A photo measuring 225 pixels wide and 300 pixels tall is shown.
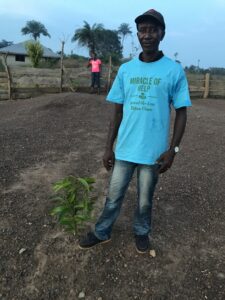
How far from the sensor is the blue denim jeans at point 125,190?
9.41 ft

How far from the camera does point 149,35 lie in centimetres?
269

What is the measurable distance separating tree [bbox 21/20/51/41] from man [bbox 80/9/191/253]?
2824 inches

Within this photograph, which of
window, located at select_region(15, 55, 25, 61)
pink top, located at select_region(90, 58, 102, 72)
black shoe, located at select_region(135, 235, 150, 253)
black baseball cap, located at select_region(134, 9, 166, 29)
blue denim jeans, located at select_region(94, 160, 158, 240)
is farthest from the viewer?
window, located at select_region(15, 55, 25, 61)

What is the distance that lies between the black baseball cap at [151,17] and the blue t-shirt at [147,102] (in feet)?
0.89

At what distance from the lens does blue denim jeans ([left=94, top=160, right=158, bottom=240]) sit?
2.87m

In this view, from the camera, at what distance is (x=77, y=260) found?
122 inches

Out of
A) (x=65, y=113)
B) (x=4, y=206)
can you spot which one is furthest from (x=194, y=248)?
(x=65, y=113)

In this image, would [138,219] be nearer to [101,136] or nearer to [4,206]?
[4,206]

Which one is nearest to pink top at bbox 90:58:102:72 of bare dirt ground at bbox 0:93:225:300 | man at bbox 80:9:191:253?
bare dirt ground at bbox 0:93:225:300

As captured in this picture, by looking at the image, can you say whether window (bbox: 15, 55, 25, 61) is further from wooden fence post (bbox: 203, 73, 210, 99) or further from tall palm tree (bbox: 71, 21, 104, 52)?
wooden fence post (bbox: 203, 73, 210, 99)

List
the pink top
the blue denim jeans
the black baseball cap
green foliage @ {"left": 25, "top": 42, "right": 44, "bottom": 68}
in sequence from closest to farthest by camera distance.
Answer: the black baseball cap
the blue denim jeans
the pink top
green foliage @ {"left": 25, "top": 42, "right": 44, "bottom": 68}

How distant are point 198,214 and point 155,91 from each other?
1.93 metres

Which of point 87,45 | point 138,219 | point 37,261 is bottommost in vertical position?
point 37,261

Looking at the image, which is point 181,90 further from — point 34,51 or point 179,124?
point 34,51
